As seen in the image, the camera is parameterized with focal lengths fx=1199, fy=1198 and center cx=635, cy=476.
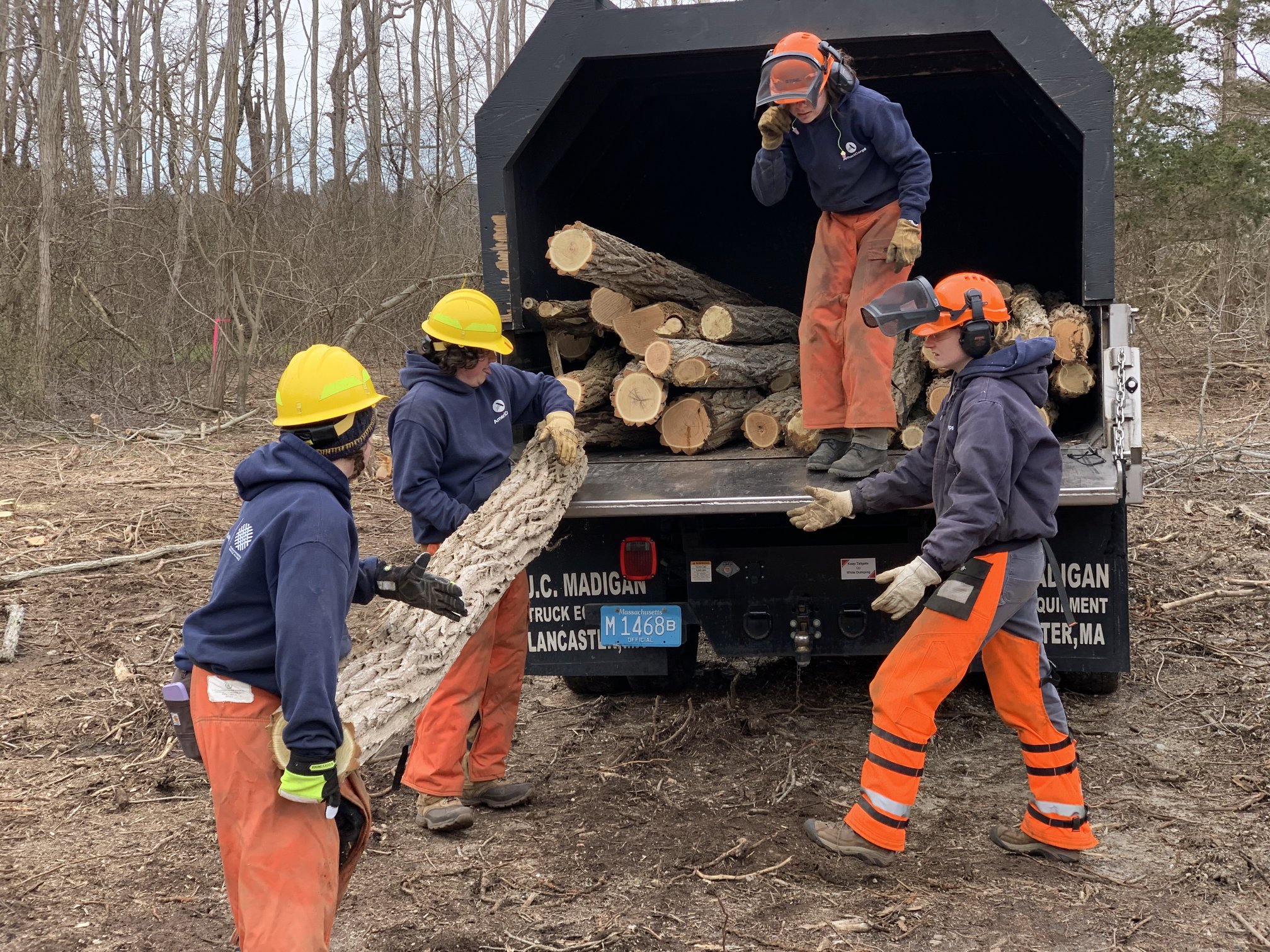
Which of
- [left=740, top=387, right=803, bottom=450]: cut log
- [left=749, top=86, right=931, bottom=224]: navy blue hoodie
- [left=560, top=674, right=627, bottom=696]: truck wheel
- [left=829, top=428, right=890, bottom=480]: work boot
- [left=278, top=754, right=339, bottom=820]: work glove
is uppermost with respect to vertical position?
[left=749, top=86, right=931, bottom=224]: navy blue hoodie

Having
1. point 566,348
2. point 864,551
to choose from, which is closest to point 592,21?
point 566,348

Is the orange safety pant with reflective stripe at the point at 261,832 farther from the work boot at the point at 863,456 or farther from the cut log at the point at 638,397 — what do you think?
the cut log at the point at 638,397

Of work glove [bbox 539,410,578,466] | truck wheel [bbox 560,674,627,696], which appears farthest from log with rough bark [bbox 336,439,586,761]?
truck wheel [bbox 560,674,627,696]

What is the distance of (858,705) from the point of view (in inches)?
204

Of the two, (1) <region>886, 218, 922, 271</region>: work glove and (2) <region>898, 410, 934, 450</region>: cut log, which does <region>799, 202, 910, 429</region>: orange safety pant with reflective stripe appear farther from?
(2) <region>898, 410, 934, 450</region>: cut log

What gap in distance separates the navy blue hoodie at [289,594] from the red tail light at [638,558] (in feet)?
6.14

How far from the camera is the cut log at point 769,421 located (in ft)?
17.5

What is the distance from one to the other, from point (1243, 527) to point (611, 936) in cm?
583

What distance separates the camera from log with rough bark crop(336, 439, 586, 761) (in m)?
3.13

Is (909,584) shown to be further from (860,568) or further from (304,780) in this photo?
(304,780)

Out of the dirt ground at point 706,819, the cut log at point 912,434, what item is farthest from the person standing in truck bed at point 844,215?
the dirt ground at point 706,819

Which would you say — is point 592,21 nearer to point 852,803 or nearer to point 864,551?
point 864,551

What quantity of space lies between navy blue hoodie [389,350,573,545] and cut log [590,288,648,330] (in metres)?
1.00

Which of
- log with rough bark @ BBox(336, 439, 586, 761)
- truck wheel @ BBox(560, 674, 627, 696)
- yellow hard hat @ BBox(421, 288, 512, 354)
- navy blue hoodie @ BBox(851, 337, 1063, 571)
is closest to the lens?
log with rough bark @ BBox(336, 439, 586, 761)
